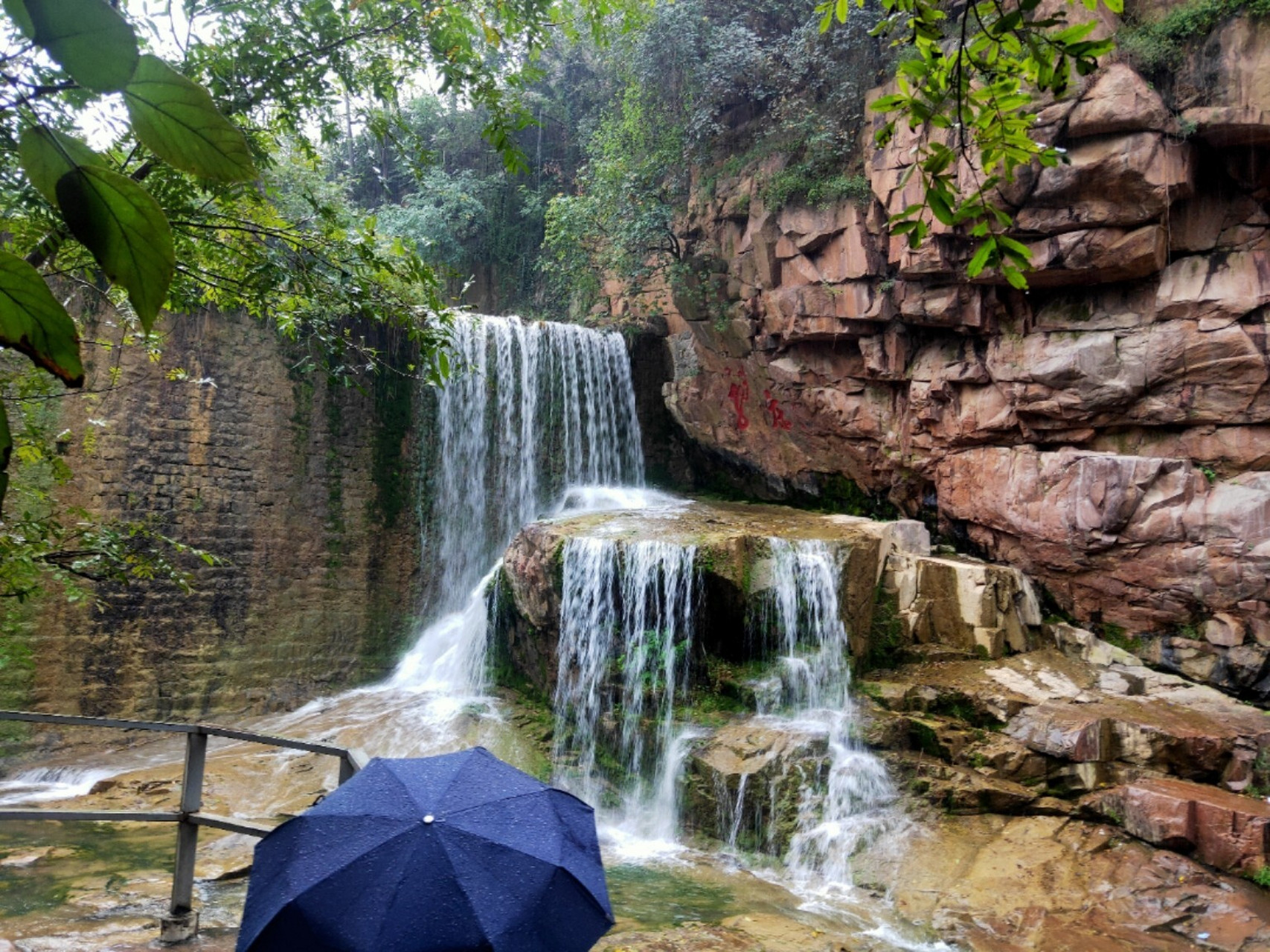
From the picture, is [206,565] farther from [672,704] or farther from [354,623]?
[672,704]

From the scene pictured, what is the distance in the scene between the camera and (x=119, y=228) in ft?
1.41

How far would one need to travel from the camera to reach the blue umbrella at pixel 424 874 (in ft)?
7.75

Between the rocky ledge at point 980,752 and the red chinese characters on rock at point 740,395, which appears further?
the red chinese characters on rock at point 740,395

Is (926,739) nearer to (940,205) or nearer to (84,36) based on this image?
(940,205)

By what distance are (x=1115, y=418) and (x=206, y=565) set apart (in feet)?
30.5

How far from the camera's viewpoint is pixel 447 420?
10969mm

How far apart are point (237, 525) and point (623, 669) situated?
461 centimetres

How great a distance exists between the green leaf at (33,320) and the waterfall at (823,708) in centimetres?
636

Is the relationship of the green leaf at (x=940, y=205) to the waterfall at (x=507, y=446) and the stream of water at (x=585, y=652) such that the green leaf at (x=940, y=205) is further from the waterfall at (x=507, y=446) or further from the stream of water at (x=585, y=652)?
the waterfall at (x=507, y=446)

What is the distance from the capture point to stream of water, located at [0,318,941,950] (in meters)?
6.52

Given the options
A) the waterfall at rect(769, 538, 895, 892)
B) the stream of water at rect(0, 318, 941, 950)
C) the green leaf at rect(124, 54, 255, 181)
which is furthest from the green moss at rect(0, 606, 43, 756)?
the green leaf at rect(124, 54, 255, 181)

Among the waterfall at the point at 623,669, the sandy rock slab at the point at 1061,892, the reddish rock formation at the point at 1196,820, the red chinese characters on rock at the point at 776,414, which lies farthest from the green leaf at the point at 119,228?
the red chinese characters on rock at the point at 776,414

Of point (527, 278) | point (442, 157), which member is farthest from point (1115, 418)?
point (442, 157)

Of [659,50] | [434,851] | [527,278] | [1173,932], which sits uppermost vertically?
[659,50]
